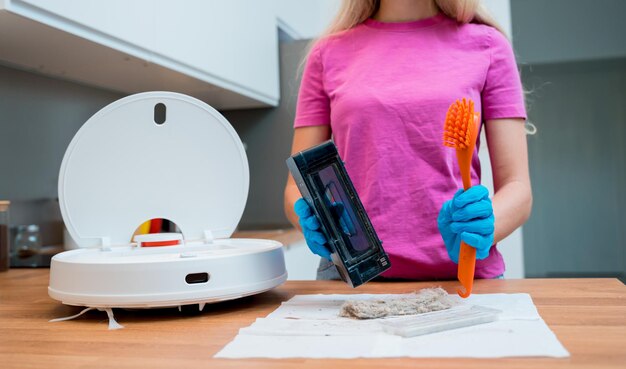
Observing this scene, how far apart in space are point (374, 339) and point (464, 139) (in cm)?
26

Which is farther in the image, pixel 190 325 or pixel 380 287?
pixel 380 287

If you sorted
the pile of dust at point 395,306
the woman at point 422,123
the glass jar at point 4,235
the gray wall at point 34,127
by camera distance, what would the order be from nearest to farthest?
1. the pile of dust at point 395,306
2. the woman at point 422,123
3. the glass jar at point 4,235
4. the gray wall at point 34,127

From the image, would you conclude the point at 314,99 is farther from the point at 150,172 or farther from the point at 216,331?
the point at 216,331

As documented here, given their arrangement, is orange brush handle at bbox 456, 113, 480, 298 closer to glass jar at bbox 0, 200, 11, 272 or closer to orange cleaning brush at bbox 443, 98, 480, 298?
orange cleaning brush at bbox 443, 98, 480, 298

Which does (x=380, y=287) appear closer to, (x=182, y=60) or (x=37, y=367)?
(x=37, y=367)

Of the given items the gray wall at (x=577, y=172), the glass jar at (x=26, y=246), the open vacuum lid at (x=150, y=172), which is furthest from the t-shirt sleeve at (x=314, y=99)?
the gray wall at (x=577, y=172)

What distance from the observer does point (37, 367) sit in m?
0.54

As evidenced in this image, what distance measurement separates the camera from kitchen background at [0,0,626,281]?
4.54 ft

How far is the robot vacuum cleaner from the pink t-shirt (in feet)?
0.76

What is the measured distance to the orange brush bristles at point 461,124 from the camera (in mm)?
674

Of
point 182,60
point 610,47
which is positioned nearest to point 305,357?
point 182,60

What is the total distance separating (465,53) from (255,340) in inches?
26.2

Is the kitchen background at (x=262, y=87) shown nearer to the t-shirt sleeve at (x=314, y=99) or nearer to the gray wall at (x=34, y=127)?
the gray wall at (x=34, y=127)

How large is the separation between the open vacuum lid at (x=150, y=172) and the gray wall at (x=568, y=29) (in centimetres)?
275
